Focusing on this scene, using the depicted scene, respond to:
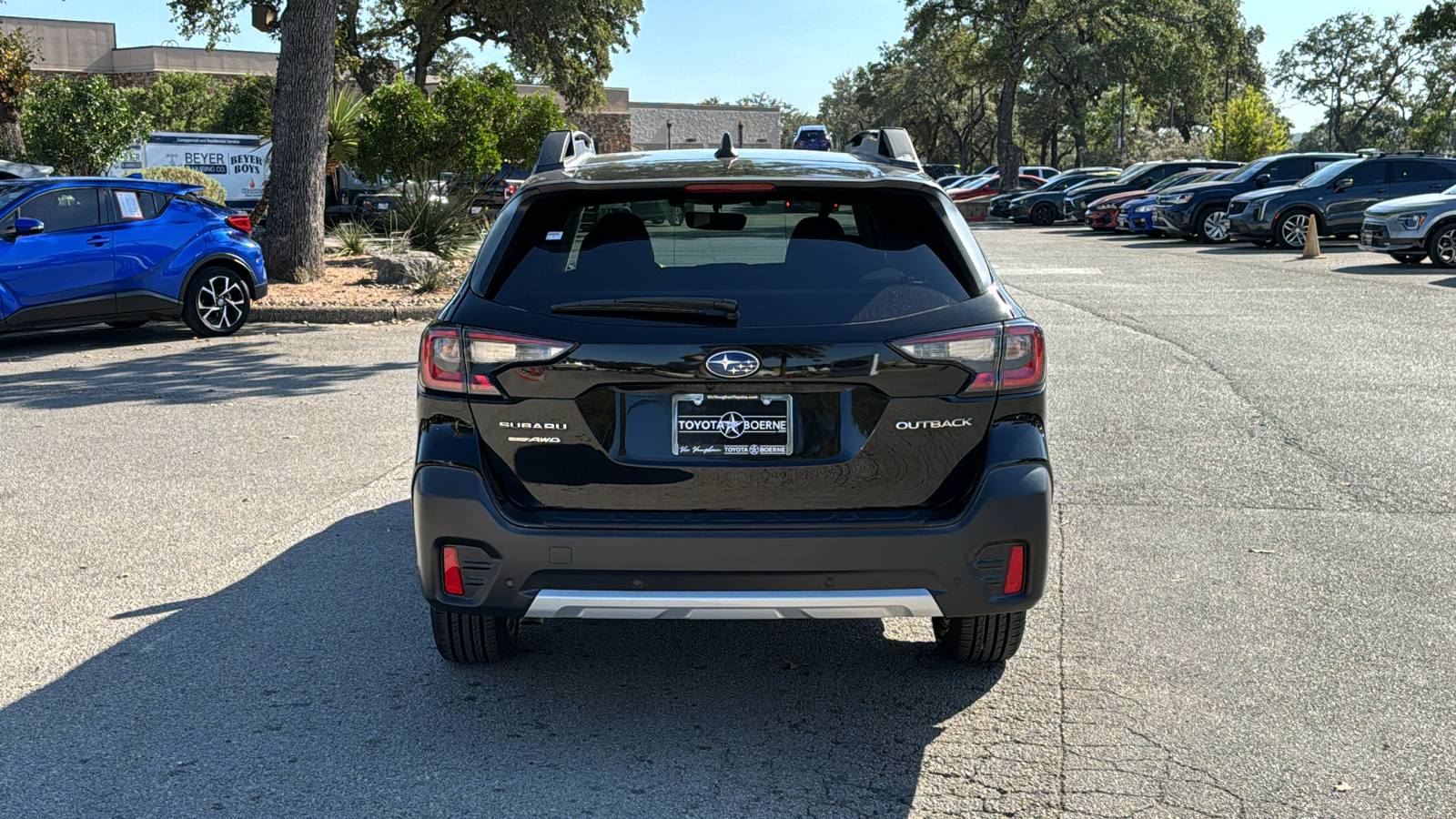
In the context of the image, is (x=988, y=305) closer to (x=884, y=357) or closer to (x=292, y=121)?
(x=884, y=357)

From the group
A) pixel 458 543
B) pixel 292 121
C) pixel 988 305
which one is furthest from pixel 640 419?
pixel 292 121

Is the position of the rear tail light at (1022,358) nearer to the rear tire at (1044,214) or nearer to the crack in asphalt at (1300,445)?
the crack in asphalt at (1300,445)

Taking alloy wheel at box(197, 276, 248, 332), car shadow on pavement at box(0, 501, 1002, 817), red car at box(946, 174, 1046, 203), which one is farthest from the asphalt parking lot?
red car at box(946, 174, 1046, 203)

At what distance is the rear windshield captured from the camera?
378 cm

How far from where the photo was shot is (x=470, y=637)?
436cm

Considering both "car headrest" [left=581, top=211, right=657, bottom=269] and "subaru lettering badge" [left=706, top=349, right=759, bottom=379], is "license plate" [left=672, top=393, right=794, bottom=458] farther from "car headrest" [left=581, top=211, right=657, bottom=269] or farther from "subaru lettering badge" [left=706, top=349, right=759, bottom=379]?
"car headrest" [left=581, top=211, right=657, bottom=269]

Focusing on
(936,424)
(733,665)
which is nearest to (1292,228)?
(733,665)

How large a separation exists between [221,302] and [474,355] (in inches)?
426

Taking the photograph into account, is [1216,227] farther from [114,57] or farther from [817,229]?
[114,57]

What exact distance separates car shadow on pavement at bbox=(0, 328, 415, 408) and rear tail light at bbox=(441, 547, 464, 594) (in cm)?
655

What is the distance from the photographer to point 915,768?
374 cm

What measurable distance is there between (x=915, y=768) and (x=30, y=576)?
393 cm

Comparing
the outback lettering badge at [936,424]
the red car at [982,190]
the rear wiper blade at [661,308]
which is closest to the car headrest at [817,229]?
the rear wiper blade at [661,308]

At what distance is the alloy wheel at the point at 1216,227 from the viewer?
27.3 m
